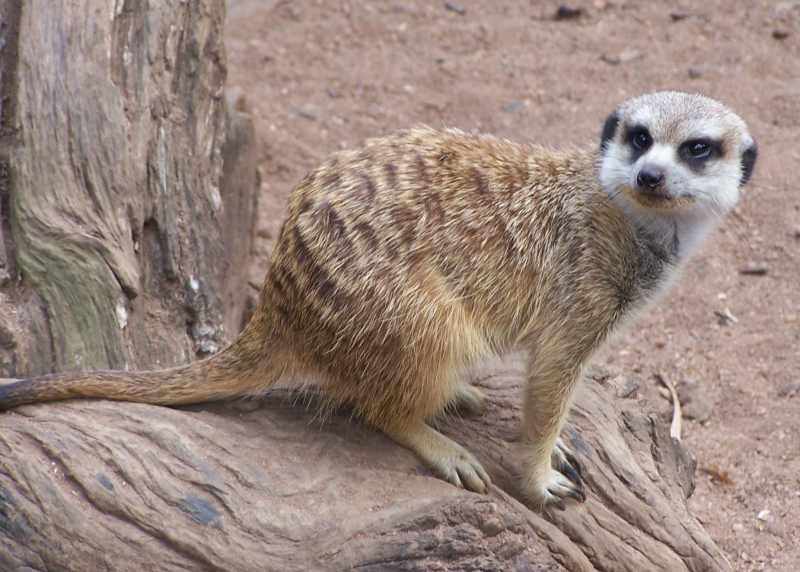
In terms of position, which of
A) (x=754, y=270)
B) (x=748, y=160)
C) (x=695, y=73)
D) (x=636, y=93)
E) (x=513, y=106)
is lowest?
(x=754, y=270)

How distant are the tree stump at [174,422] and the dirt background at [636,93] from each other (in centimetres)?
67

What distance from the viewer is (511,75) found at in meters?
6.30

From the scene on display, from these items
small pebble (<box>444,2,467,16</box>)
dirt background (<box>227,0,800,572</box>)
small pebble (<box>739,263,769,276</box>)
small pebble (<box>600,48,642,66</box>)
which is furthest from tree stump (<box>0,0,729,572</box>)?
small pebble (<box>444,2,467,16</box>)

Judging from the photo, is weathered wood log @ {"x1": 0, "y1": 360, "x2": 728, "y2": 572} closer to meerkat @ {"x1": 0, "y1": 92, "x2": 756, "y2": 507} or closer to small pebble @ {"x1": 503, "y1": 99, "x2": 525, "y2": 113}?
meerkat @ {"x1": 0, "y1": 92, "x2": 756, "y2": 507}

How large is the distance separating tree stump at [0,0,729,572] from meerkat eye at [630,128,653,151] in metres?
0.82

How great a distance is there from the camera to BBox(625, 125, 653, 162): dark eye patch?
2.94 meters

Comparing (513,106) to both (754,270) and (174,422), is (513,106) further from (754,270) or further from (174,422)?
(174,422)

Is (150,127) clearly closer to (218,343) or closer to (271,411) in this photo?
(218,343)

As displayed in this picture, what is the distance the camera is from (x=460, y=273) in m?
2.87

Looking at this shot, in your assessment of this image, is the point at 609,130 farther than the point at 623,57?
No

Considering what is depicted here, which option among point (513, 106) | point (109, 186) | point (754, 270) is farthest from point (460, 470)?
point (513, 106)

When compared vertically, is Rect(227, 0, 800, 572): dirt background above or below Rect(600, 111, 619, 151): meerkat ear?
below

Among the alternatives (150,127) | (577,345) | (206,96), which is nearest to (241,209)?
(206,96)

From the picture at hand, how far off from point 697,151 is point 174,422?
1.54 meters
